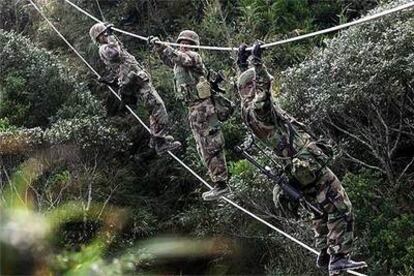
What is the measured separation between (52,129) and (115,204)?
1.84 meters

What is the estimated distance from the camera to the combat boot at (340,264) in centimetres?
630

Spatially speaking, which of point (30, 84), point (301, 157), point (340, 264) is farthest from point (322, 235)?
point (30, 84)

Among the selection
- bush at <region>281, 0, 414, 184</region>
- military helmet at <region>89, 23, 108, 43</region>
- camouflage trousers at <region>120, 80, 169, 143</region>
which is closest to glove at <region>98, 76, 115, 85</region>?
camouflage trousers at <region>120, 80, 169, 143</region>

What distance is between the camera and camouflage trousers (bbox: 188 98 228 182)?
7.97 metres

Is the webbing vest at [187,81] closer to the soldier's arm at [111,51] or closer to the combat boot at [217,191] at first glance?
the combat boot at [217,191]

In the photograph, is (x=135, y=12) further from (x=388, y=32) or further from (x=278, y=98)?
(x=388, y=32)

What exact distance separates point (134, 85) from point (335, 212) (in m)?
4.15

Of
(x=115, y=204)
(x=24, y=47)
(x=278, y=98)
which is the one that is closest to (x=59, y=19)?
(x=24, y=47)

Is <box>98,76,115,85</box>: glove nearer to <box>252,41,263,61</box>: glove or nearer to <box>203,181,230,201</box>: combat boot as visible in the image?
<box>203,181,230,201</box>: combat boot

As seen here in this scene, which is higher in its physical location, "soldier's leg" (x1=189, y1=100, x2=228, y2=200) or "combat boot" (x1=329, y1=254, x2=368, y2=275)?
"soldier's leg" (x1=189, y1=100, x2=228, y2=200)

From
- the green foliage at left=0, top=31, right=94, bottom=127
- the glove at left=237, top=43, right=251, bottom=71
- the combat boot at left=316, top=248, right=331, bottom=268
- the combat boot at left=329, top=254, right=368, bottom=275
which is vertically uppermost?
the glove at left=237, top=43, right=251, bottom=71

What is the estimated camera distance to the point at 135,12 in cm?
1625

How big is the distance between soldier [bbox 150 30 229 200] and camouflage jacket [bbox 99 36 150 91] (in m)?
1.57

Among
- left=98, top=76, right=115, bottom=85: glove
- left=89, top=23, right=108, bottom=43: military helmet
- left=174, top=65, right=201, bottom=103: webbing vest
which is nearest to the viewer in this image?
left=174, top=65, right=201, bottom=103: webbing vest
